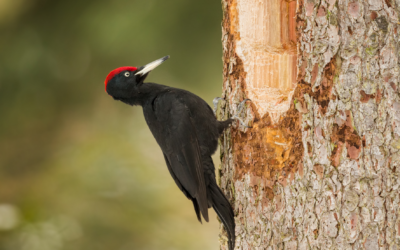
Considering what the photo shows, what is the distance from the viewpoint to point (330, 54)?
4.98 feet

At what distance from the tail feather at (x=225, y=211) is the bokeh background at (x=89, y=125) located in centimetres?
149

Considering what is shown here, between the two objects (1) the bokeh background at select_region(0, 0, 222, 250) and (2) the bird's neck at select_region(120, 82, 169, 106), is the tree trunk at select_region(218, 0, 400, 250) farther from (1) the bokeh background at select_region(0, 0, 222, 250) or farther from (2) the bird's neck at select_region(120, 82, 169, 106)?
(1) the bokeh background at select_region(0, 0, 222, 250)

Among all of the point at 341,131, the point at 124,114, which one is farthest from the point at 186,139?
the point at 124,114

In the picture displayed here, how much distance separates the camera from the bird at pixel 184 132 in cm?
198

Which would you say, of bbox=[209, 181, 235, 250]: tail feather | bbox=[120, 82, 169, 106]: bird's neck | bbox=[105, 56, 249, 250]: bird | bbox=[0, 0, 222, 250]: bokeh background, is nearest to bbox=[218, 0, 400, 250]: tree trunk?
bbox=[209, 181, 235, 250]: tail feather

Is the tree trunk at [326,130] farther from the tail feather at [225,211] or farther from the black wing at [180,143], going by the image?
the black wing at [180,143]

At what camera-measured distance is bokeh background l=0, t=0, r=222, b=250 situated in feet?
11.1

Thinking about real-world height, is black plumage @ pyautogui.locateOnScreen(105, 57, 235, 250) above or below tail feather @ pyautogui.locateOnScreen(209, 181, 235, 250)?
above

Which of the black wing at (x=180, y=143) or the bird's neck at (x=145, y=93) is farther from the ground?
the bird's neck at (x=145, y=93)

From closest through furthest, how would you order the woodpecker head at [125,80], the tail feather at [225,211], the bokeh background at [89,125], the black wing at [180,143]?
1. the tail feather at [225,211]
2. the black wing at [180,143]
3. the woodpecker head at [125,80]
4. the bokeh background at [89,125]

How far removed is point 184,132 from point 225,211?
20.6 inches

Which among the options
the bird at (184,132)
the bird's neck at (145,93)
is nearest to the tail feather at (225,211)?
the bird at (184,132)

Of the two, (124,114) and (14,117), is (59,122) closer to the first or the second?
(14,117)

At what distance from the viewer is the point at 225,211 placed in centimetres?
190
